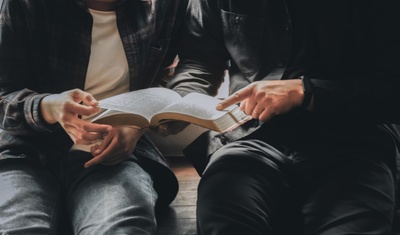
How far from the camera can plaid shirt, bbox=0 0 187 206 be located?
3.94 ft

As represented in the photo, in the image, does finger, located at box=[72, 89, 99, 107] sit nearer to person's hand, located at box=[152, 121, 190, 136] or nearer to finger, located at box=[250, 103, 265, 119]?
person's hand, located at box=[152, 121, 190, 136]

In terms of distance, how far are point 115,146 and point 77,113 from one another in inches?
5.3

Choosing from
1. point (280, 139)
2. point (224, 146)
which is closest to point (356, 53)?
point (280, 139)

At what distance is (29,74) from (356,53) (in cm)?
74

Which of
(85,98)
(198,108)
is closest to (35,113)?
(85,98)

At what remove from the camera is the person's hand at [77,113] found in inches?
42.8

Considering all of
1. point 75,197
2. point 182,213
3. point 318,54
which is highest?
point 318,54

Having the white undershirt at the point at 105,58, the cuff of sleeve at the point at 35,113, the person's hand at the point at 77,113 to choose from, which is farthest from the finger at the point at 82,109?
the white undershirt at the point at 105,58

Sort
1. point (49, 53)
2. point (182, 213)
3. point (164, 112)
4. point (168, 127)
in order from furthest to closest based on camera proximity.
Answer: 1. point (182, 213)
2. point (49, 53)
3. point (168, 127)
4. point (164, 112)

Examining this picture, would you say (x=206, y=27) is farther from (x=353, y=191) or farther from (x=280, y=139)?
(x=353, y=191)

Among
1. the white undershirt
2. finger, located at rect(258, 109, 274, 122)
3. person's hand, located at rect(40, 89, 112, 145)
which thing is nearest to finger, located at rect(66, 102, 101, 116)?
person's hand, located at rect(40, 89, 112, 145)

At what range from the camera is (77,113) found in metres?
1.10

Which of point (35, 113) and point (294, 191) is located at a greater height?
point (35, 113)

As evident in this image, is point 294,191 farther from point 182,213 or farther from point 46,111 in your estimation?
point 46,111
